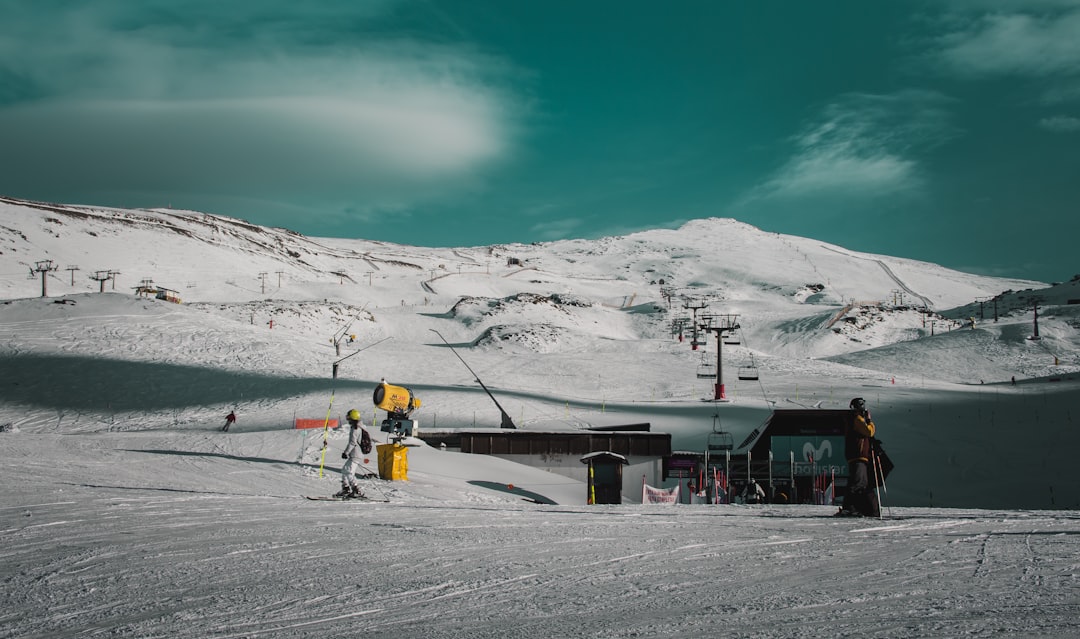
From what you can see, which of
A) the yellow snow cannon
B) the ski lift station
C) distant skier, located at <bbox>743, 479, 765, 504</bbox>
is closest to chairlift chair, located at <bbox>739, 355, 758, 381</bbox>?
the ski lift station

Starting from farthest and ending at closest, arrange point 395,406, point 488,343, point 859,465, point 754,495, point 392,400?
point 488,343 < point 754,495 < point 395,406 < point 392,400 < point 859,465

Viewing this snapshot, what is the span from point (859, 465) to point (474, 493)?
9996 millimetres

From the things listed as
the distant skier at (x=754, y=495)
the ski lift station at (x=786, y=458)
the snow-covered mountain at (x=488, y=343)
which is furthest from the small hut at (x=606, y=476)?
the snow-covered mountain at (x=488, y=343)

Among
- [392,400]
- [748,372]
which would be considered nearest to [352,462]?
[392,400]

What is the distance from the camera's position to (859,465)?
10.8 m

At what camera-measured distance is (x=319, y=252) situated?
175750 mm

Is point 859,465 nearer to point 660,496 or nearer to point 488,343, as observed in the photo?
point 660,496

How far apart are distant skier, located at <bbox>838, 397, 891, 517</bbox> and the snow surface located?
0.43 metres

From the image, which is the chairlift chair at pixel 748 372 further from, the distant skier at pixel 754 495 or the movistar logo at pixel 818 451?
the distant skier at pixel 754 495

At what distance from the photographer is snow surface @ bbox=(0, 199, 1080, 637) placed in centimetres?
571

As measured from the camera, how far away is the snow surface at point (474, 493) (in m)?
5.71

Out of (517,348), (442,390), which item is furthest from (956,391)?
(517,348)

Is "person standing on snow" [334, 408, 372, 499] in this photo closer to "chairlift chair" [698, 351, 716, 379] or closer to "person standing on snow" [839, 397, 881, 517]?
"person standing on snow" [839, 397, 881, 517]

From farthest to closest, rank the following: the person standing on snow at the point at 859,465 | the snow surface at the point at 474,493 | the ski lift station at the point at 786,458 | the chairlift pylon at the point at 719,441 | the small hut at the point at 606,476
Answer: the chairlift pylon at the point at 719,441
the ski lift station at the point at 786,458
the small hut at the point at 606,476
the person standing on snow at the point at 859,465
the snow surface at the point at 474,493
